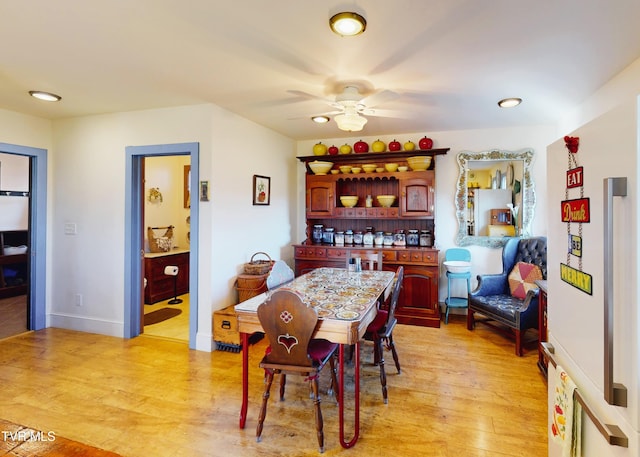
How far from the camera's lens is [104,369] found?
2.96m

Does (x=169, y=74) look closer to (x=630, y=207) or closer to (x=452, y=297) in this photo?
(x=630, y=207)

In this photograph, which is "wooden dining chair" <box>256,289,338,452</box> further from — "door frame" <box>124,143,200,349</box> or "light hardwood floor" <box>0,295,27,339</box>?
"light hardwood floor" <box>0,295,27,339</box>

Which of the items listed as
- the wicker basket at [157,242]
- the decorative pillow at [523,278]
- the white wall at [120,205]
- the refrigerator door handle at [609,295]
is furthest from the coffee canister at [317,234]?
the refrigerator door handle at [609,295]

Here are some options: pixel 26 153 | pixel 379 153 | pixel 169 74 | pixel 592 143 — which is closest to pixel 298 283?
pixel 169 74

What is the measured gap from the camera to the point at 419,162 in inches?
172

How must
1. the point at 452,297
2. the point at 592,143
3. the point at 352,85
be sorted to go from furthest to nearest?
the point at 452,297
the point at 352,85
the point at 592,143

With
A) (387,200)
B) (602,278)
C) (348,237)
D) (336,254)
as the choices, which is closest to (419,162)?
(387,200)

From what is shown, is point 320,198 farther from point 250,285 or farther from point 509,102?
point 509,102

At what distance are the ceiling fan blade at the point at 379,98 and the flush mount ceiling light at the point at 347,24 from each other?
1.09m

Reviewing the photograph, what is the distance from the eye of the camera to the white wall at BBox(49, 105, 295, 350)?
3.39 meters

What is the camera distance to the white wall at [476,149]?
4199 millimetres

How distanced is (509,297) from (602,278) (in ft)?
10.5

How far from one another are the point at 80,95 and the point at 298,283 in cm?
263

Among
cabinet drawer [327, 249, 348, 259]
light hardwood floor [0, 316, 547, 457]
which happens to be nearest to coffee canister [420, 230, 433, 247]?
cabinet drawer [327, 249, 348, 259]
